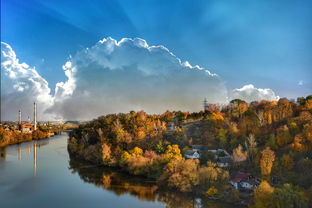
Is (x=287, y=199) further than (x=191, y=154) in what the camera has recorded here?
No

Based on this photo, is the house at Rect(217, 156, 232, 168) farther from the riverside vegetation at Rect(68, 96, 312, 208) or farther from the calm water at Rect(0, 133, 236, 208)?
the calm water at Rect(0, 133, 236, 208)

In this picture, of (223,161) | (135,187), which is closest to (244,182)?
(223,161)

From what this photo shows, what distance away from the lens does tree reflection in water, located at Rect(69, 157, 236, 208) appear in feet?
37.7

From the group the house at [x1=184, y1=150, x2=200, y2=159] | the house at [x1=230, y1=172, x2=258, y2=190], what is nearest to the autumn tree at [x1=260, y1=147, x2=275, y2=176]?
the house at [x1=230, y1=172, x2=258, y2=190]

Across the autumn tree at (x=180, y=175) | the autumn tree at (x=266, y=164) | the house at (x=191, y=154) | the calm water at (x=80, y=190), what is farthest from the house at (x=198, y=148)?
the autumn tree at (x=266, y=164)

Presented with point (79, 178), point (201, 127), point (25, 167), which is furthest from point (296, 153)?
point (25, 167)

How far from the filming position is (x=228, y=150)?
17359 mm

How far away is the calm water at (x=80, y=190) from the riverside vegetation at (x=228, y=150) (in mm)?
892

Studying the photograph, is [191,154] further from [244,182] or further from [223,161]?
[244,182]

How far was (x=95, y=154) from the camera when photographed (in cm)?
2084

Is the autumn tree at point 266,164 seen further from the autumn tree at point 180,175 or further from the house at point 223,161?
the autumn tree at point 180,175

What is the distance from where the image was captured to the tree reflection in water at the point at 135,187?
11.5 metres

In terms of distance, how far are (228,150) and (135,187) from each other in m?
7.09

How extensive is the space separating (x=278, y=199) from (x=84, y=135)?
69.6ft
